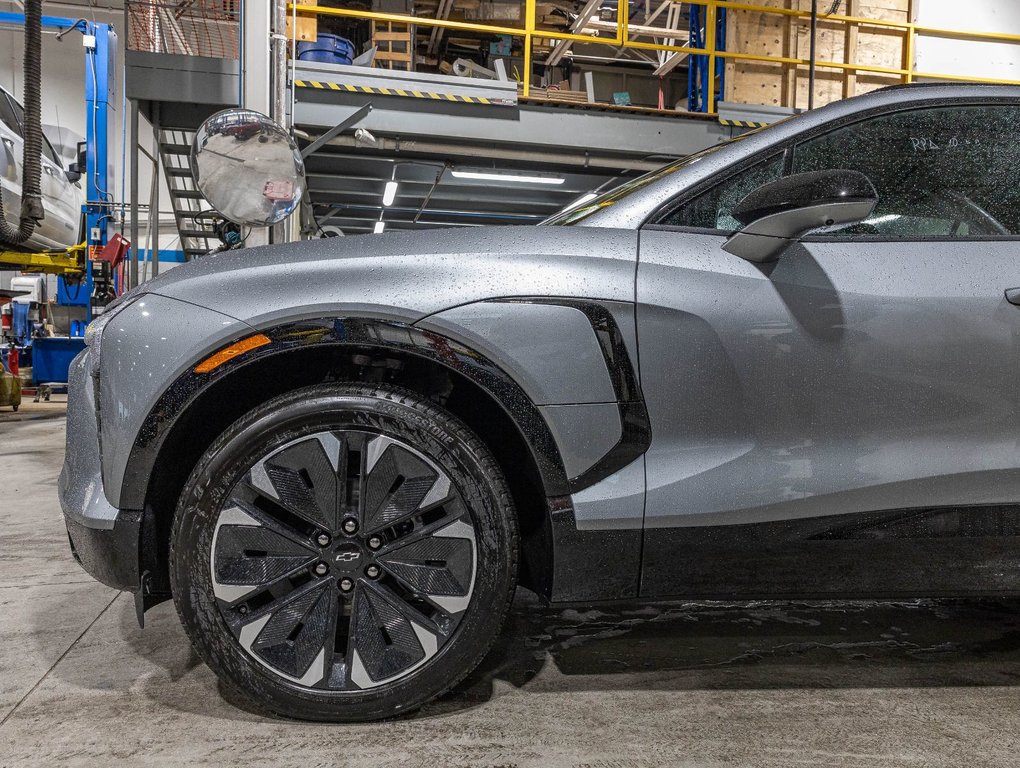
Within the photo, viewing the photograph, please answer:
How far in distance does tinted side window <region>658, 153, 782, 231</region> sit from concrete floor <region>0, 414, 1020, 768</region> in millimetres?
1064

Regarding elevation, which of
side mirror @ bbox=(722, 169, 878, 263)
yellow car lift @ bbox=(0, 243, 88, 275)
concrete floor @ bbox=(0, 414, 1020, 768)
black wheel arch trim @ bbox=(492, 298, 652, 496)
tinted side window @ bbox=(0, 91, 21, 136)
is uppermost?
tinted side window @ bbox=(0, 91, 21, 136)

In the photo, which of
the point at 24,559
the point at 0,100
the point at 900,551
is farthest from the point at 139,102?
the point at 900,551

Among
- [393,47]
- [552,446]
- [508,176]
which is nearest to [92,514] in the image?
[552,446]

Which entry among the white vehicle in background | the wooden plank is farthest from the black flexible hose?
the wooden plank

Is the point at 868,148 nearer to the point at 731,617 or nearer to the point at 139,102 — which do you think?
the point at 731,617

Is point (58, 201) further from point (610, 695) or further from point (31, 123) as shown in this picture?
point (610, 695)

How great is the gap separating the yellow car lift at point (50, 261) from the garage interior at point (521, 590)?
0.03 meters

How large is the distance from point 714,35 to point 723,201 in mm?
6249

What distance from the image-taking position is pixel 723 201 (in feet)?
5.56

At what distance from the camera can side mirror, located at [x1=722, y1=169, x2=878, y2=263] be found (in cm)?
145

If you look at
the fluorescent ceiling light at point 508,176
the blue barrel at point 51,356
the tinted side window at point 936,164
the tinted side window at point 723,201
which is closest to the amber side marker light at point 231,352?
the tinted side window at point 723,201

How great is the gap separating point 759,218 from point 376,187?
319 inches

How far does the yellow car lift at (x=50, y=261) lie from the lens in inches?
322

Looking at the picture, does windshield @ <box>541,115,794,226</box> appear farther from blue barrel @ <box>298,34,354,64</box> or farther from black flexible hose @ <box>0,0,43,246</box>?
blue barrel @ <box>298,34,354,64</box>
